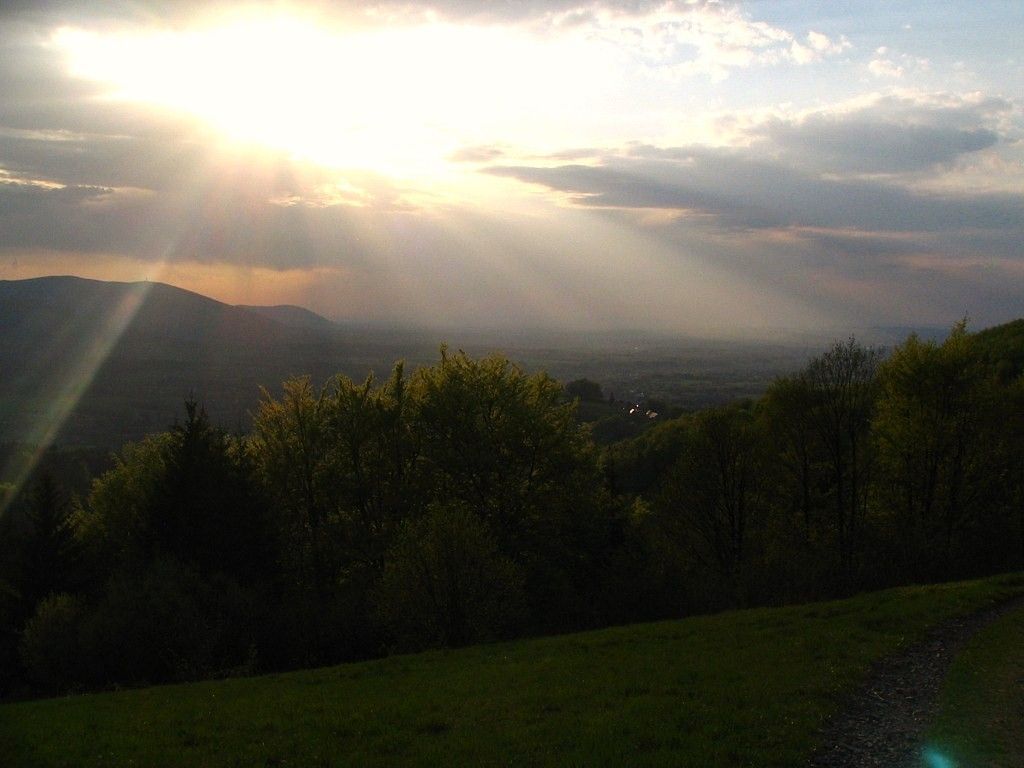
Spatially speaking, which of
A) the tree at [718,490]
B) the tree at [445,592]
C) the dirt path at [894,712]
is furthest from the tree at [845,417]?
the dirt path at [894,712]

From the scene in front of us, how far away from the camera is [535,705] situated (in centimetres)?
1380

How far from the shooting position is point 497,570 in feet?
76.8

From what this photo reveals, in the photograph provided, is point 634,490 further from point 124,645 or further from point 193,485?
point 124,645

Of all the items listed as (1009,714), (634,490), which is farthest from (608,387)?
(1009,714)

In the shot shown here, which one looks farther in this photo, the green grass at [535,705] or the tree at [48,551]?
the tree at [48,551]

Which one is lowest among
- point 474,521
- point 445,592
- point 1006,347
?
point 445,592

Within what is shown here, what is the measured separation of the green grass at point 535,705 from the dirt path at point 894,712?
34cm

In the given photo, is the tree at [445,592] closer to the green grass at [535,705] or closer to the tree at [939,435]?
the green grass at [535,705]

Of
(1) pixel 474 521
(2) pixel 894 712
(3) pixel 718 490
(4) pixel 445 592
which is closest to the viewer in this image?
(2) pixel 894 712

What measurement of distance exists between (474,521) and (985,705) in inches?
655

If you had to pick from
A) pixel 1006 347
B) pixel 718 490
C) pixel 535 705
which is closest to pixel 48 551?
pixel 535 705

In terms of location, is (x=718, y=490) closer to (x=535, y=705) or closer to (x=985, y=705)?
(x=985, y=705)

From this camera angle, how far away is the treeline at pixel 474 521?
2341 centimetres

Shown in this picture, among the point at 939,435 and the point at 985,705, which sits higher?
the point at 939,435
